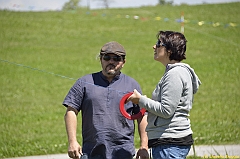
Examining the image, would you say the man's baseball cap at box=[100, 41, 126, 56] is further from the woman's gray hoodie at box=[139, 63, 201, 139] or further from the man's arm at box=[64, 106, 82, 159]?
the woman's gray hoodie at box=[139, 63, 201, 139]

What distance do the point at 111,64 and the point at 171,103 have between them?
34.2 inches

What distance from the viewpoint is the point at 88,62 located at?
72.4ft

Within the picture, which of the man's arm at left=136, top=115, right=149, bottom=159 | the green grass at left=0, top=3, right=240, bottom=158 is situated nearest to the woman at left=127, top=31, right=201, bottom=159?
the man's arm at left=136, top=115, right=149, bottom=159

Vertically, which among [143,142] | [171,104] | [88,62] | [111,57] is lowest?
[143,142]

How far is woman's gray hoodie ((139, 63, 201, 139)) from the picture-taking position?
164 inches

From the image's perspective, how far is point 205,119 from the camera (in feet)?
39.6

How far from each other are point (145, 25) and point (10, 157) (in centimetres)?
2236

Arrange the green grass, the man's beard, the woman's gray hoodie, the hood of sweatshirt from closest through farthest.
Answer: the woman's gray hoodie → the hood of sweatshirt → the man's beard → the green grass

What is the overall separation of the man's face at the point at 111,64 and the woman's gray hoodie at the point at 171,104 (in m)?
0.60

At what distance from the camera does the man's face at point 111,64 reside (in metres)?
4.81

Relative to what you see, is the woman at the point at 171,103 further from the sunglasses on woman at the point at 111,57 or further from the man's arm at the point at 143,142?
the sunglasses on woman at the point at 111,57

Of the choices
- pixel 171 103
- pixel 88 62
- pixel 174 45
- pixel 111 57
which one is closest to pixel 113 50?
pixel 111 57

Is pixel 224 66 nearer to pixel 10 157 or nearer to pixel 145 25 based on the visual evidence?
pixel 145 25

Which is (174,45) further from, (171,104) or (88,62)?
(88,62)
